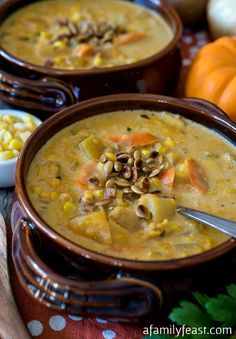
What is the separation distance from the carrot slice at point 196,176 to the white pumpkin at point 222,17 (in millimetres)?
1082

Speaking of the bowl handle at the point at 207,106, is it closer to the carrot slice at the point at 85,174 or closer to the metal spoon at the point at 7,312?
the carrot slice at the point at 85,174

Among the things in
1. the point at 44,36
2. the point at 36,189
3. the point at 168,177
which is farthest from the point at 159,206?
the point at 44,36

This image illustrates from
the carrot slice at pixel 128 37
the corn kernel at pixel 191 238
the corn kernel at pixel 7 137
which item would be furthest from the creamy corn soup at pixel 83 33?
the corn kernel at pixel 191 238

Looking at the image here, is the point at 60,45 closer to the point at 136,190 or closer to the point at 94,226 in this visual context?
the point at 136,190

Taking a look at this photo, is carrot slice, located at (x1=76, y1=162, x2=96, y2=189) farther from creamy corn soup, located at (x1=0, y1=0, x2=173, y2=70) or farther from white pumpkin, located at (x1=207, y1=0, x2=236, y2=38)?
white pumpkin, located at (x1=207, y1=0, x2=236, y2=38)

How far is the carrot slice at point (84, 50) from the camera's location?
97.2 inches

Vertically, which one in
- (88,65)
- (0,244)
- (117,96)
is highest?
(117,96)

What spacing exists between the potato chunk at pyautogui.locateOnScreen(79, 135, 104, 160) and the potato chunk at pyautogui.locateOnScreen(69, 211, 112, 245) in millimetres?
280

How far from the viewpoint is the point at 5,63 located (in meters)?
2.36

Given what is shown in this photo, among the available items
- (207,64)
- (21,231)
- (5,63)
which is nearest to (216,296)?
(21,231)

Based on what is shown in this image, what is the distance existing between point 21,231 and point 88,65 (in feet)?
3.20

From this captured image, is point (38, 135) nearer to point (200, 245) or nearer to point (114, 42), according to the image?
point (200, 245)

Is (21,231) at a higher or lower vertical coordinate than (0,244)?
higher

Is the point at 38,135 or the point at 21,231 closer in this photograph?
the point at 21,231
